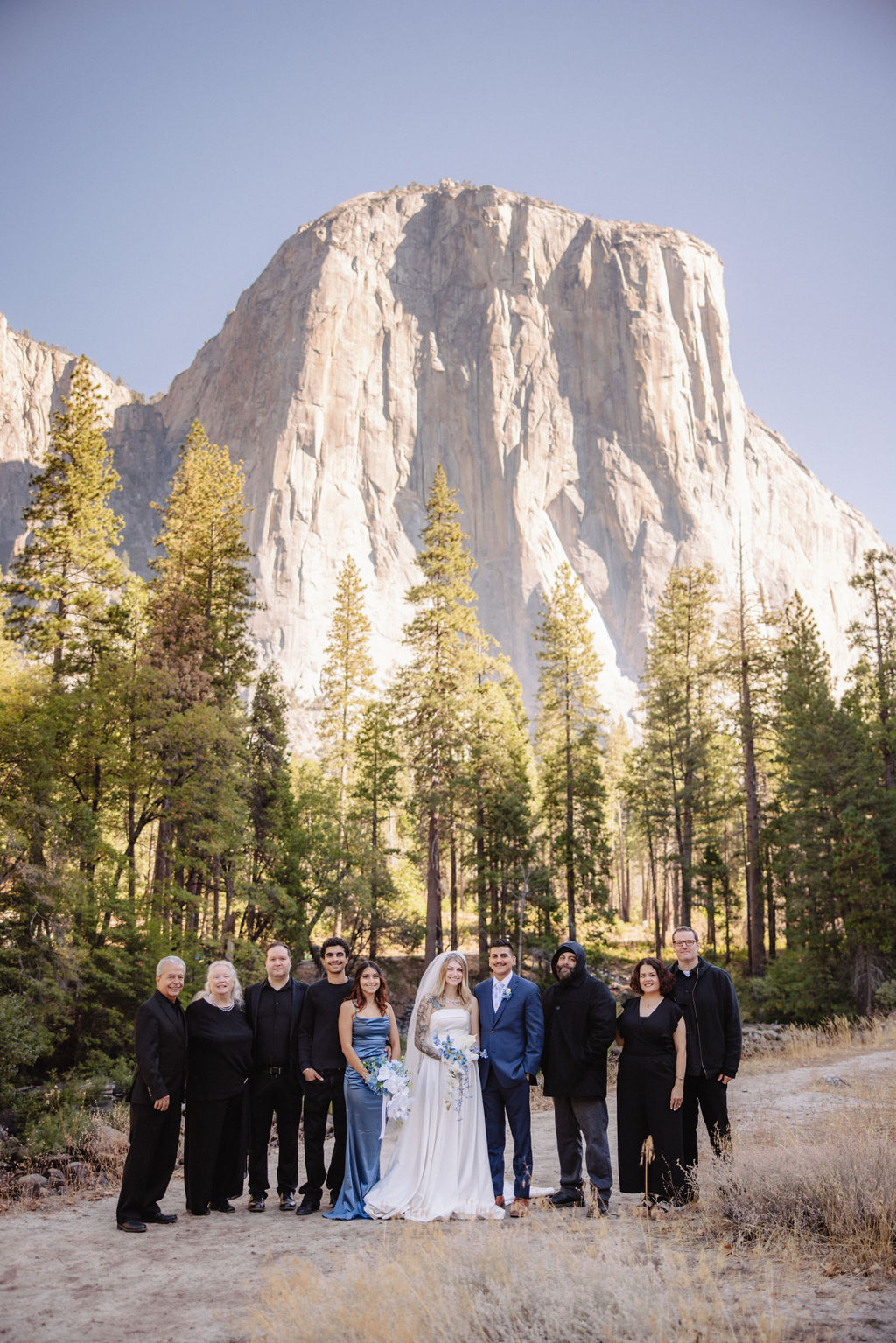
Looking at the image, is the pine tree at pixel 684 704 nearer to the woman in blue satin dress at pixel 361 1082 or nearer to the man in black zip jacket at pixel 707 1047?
the man in black zip jacket at pixel 707 1047

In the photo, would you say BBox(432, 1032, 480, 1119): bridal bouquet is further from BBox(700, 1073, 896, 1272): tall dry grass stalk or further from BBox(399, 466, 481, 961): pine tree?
BBox(399, 466, 481, 961): pine tree

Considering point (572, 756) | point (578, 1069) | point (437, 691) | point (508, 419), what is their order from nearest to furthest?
1. point (578, 1069)
2. point (437, 691)
3. point (572, 756)
4. point (508, 419)

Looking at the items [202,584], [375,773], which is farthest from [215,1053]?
[375,773]

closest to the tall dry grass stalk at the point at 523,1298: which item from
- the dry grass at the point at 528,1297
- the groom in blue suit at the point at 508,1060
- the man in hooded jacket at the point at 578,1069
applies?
the dry grass at the point at 528,1297

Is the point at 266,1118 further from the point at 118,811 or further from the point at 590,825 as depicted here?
the point at 590,825

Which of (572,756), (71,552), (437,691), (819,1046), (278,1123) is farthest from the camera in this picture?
(572,756)

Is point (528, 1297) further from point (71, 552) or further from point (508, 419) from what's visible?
point (508, 419)

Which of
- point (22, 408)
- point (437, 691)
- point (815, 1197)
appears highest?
point (22, 408)

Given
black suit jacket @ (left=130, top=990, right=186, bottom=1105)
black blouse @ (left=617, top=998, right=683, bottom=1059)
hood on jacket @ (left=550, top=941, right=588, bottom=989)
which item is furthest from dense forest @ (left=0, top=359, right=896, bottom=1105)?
black blouse @ (left=617, top=998, right=683, bottom=1059)

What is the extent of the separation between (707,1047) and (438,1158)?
2202mm

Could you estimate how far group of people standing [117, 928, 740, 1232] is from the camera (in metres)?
6.74

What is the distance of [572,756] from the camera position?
33.2 metres

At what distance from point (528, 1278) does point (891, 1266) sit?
6.54 ft

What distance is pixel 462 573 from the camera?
108 feet
